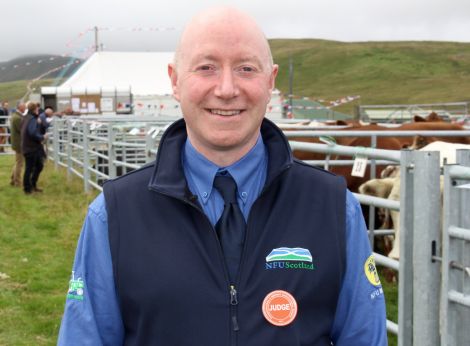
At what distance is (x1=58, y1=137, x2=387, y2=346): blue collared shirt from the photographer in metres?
1.74

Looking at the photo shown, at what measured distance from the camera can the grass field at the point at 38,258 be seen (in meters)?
5.52

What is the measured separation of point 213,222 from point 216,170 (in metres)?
0.13

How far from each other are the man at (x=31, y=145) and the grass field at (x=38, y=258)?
0.34m

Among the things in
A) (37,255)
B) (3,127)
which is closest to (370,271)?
(37,255)

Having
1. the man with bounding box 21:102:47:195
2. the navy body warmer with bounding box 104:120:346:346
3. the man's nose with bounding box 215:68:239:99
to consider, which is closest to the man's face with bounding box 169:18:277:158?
the man's nose with bounding box 215:68:239:99

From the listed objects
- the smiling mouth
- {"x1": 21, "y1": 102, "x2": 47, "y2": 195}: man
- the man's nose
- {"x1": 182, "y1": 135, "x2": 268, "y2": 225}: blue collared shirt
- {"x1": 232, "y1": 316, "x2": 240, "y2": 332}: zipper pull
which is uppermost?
the man's nose

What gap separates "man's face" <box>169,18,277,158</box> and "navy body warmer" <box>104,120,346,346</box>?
12 centimetres

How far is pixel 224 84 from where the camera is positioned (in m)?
1.77

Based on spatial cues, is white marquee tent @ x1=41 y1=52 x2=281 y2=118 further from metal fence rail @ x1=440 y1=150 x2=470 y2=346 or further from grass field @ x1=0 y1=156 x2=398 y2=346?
metal fence rail @ x1=440 y1=150 x2=470 y2=346

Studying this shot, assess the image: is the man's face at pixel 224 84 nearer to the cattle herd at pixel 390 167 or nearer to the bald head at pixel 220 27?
the bald head at pixel 220 27

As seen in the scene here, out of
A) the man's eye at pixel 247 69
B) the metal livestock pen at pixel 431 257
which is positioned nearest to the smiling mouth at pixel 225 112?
the man's eye at pixel 247 69

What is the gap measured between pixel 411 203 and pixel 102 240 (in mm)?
2313

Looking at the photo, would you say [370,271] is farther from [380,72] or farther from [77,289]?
[380,72]

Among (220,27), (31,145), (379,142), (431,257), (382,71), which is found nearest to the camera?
(220,27)
